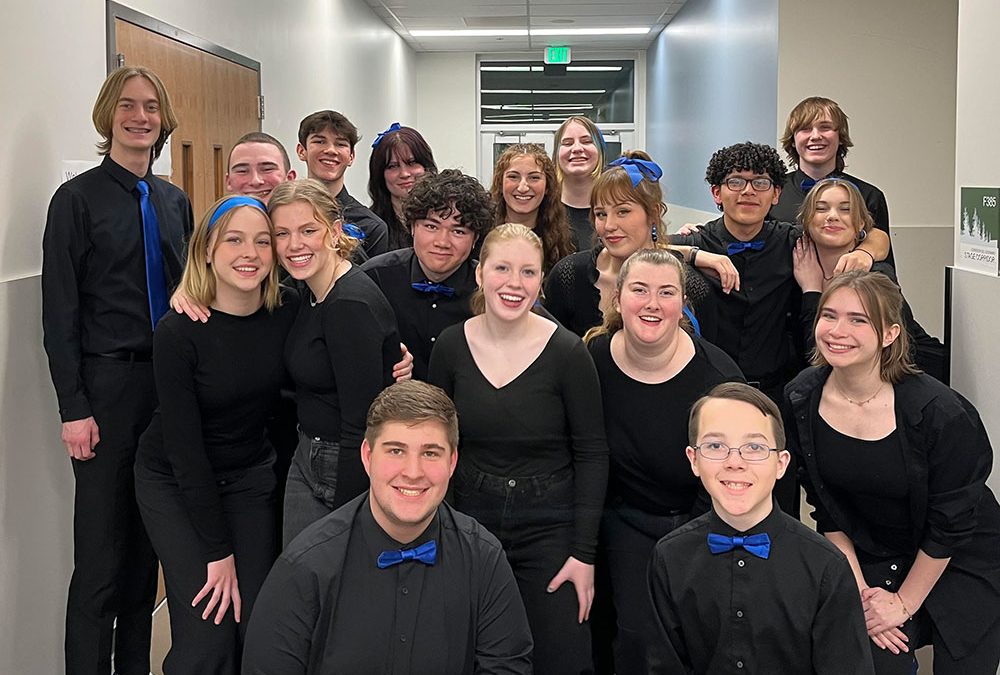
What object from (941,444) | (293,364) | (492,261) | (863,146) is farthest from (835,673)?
(863,146)

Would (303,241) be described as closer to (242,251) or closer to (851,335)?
(242,251)

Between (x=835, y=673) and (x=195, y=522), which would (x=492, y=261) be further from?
(x=835, y=673)

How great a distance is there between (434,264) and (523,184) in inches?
27.9

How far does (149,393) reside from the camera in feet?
10.0

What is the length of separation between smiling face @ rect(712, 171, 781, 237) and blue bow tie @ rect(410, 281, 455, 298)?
3.28ft

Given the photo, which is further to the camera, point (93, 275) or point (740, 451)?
point (93, 275)

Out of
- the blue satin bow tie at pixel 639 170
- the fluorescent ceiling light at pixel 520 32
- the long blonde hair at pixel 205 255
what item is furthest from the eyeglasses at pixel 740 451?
the fluorescent ceiling light at pixel 520 32

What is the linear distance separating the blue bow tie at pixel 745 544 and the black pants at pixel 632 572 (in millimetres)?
556

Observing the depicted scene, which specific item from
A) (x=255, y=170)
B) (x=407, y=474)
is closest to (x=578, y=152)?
(x=255, y=170)

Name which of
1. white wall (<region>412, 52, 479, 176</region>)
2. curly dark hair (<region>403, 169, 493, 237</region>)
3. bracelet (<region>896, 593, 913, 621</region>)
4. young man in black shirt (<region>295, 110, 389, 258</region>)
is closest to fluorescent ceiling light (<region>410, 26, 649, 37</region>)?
white wall (<region>412, 52, 479, 176</region>)

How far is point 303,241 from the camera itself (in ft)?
8.70

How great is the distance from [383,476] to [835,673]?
39.7 inches

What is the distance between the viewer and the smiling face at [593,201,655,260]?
3.10m

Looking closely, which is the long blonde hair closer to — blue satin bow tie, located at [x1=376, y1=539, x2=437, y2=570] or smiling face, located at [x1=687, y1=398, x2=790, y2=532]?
blue satin bow tie, located at [x1=376, y1=539, x2=437, y2=570]
